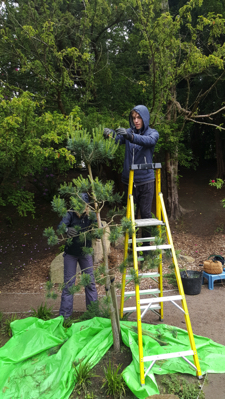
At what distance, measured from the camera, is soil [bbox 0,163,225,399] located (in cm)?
414

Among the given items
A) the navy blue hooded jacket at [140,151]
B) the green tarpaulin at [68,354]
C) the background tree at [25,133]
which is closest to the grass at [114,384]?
the green tarpaulin at [68,354]

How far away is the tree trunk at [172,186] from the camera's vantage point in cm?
777

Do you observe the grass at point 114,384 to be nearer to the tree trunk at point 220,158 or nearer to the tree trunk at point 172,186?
the tree trunk at point 172,186

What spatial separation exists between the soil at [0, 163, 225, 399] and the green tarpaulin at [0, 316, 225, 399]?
1.49 ft

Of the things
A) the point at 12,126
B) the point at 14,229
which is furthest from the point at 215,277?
the point at 14,229

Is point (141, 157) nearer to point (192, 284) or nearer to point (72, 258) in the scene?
point (72, 258)

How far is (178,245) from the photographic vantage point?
6.76 meters

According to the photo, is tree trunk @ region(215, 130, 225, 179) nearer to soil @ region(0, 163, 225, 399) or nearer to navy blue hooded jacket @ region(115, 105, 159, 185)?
soil @ region(0, 163, 225, 399)

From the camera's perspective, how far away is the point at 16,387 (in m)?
2.47

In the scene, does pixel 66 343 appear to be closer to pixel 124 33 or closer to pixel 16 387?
pixel 16 387

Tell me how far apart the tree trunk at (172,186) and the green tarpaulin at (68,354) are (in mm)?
4937

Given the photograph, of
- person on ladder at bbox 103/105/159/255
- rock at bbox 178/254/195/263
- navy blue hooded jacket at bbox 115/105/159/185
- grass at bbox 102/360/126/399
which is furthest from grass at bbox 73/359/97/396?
rock at bbox 178/254/195/263

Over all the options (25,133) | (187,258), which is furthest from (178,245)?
(25,133)

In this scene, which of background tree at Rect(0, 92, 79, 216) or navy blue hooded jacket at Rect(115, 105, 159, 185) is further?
background tree at Rect(0, 92, 79, 216)
